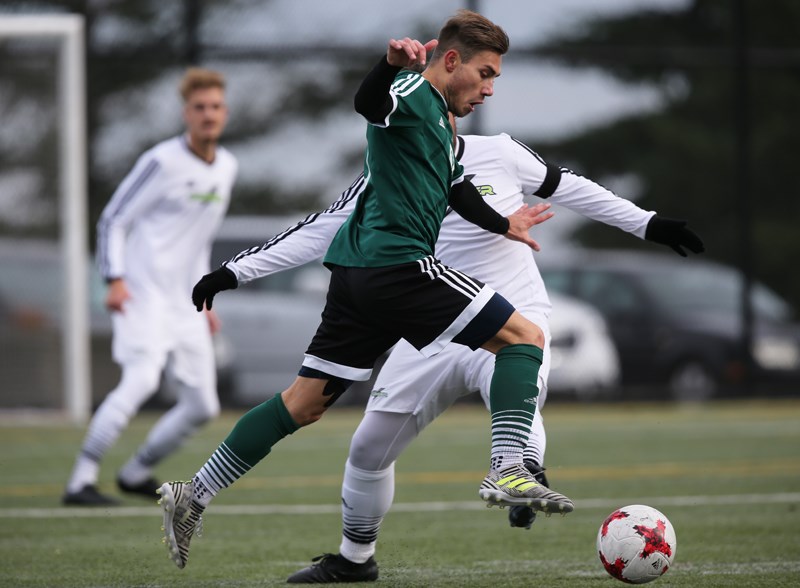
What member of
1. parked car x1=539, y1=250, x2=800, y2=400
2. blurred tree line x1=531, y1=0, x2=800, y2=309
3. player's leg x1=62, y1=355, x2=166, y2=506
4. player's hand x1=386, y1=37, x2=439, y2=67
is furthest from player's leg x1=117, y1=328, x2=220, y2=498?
blurred tree line x1=531, y1=0, x2=800, y2=309

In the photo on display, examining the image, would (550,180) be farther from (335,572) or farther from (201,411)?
(201,411)

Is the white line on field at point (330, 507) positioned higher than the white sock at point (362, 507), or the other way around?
the white sock at point (362, 507)

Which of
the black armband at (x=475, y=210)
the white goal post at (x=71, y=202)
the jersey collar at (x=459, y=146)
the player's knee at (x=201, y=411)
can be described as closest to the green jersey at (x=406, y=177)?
the black armband at (x=475, y=210)

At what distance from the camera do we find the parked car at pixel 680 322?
15281 millimetres

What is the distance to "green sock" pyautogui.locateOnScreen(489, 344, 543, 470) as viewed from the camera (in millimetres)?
4570

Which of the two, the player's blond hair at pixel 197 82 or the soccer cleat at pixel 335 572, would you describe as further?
the player's blond hair at pixel 197 82

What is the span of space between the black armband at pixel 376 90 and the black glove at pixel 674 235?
4.42ft

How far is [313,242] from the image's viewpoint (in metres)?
5.17

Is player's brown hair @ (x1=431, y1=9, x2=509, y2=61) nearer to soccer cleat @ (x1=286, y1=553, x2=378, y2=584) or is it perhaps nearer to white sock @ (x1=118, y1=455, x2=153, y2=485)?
soccer cleat @ (x1=286, y1=553, x2=378, y2=584)

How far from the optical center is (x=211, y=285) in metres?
4.94

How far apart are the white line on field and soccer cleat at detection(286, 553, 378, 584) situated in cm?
208

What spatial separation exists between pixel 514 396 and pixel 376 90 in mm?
1116

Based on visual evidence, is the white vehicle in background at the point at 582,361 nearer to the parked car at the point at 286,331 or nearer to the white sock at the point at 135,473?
the parked car at the point at 286,331

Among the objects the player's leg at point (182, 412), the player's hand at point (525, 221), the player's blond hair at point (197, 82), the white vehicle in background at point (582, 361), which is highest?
the player's blond hair at point (197, 82)
